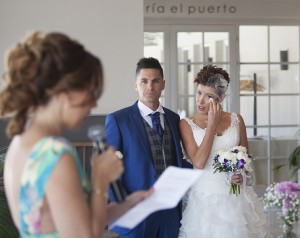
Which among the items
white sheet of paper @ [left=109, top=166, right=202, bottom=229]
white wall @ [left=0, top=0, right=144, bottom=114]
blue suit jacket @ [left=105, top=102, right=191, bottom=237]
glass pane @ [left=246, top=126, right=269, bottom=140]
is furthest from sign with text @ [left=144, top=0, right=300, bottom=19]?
white sheet of paper @ [left=109, top=166, right=202, bottom=229]

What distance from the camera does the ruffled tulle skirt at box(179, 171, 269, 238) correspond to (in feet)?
11.6

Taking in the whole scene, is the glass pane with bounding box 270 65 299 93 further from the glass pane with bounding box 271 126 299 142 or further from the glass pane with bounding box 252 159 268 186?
the glass pane with bounding box 252 159 268 186

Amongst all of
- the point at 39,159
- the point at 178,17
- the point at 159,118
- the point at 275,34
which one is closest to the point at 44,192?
the point at 39,159

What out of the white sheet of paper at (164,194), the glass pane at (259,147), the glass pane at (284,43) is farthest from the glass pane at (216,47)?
the white sheet of paper at (164,194)

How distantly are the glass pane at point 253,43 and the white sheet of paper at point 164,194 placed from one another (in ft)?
20.5

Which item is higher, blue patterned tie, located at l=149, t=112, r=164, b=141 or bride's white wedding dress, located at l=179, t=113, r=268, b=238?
blue patterned tie, located at l=149, t=112, r=164, b=141

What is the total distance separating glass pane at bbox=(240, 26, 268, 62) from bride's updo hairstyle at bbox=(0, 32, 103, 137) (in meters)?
6.43

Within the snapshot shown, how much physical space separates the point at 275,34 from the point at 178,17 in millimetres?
1328

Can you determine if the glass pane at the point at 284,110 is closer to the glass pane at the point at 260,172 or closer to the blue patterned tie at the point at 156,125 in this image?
the glass pane at the point at 260,172

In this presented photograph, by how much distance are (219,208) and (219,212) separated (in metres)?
0.02

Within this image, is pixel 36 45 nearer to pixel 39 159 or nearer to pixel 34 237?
pixel 39 159

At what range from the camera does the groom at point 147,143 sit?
311 centimetres

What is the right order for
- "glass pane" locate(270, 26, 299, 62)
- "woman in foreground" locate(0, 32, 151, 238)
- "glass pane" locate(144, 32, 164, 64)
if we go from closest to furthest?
"woman in foreground" locate(0, 32, 151, 238), "glass pane" locate(144, 32, 164, 64), "glass pane" locate(270, 26, 299, 62)

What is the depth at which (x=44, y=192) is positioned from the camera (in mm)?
1437
